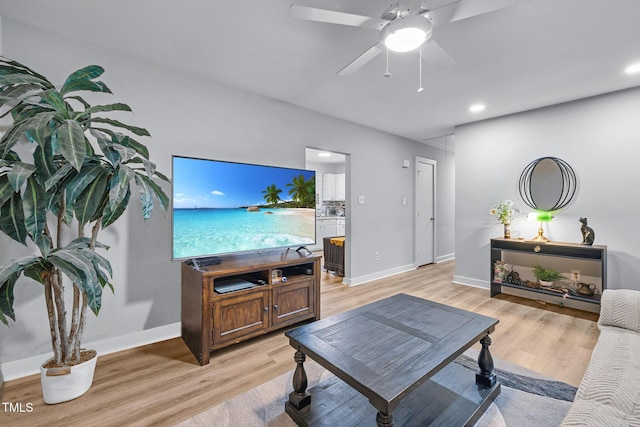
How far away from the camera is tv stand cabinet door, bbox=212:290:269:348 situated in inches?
85.6

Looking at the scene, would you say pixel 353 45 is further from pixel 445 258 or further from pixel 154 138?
pixel 445 258

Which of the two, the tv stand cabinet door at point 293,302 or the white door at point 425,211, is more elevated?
the white door at point 425,211

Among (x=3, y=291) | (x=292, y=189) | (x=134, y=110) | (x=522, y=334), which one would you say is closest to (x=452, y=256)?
(x=522, y=334)

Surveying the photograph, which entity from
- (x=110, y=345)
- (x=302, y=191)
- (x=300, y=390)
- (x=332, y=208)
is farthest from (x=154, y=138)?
(x=332, y=208)

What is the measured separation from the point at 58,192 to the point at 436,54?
2356mm

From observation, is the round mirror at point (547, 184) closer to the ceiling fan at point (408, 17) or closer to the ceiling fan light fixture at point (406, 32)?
the ceiling fan at point (408, 17)

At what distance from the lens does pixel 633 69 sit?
8.33 ft

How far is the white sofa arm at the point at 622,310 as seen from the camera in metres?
1.80

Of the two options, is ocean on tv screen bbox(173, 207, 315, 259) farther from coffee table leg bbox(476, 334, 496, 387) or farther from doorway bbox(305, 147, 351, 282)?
doorway bbox(305, 147, 351, 282)

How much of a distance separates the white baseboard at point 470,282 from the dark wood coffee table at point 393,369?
2469mm

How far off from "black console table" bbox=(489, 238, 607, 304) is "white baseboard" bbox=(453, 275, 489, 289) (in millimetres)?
291

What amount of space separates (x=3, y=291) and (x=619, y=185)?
5082 millimetres

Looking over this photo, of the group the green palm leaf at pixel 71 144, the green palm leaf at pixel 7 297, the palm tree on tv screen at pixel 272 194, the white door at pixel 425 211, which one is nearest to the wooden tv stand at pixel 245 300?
the palm tree on tv screen at pixel 272 194

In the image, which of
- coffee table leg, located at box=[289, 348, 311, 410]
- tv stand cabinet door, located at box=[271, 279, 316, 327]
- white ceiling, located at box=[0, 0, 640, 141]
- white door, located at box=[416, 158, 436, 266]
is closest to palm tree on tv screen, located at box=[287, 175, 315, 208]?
tv stand cabinet door, located at box=[271, 279, 316, 327]
